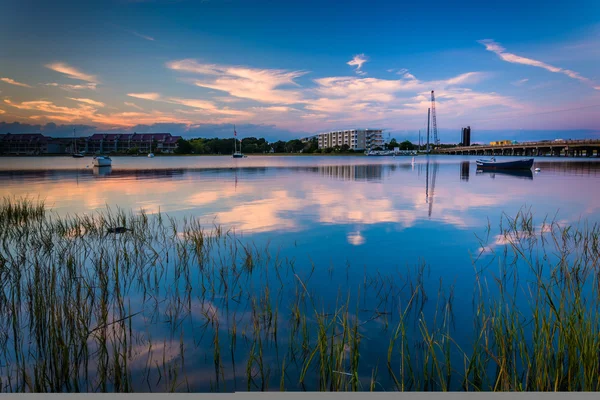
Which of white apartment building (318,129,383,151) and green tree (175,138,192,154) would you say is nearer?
green tree (175,138,192,154)

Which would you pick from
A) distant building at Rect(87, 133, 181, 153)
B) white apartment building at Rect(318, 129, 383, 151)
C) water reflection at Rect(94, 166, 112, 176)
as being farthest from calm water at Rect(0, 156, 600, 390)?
white apartment building at Rect(318, 129, 383, 151)

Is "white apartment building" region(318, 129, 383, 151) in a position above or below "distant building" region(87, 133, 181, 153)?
above

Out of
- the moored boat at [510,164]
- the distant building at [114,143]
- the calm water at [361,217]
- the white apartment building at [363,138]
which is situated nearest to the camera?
the calm water at [361,217]

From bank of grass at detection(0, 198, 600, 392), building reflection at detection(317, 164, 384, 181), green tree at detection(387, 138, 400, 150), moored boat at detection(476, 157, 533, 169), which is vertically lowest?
bank of grass at detection(0, 198, 600, 392)

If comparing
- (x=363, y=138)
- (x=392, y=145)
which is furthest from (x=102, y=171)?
(x=392, y=145)

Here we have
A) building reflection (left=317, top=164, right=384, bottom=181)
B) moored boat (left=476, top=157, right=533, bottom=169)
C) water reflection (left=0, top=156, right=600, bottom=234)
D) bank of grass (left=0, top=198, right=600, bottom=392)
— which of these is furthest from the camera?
moored boat (left=476, top=157, right=533, bottom=169)

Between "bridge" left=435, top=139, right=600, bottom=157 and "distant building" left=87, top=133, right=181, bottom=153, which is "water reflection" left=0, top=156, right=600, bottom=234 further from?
"distant building" left=87, top=133, right=181, bottom=153

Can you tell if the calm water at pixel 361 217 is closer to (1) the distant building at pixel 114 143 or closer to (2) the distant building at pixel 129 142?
(1) the distant building at pixel 114 143

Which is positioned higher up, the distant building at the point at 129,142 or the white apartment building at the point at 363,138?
the white apartment building at the point at 363,138

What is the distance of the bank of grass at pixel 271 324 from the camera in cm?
364

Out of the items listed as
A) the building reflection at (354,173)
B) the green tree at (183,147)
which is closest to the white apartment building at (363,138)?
the green tree at (183,147)

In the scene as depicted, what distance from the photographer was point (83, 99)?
48.9 feet

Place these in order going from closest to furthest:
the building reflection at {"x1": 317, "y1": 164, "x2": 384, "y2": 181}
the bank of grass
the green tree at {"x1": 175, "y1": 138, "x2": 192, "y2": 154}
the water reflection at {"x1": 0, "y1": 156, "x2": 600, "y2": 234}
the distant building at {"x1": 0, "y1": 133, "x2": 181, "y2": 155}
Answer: the bank of grass → the water reflection at {"x1": 0, "y1": 156, "x2": 600, "y2": 234} → the building reflection at {"x1": 317, "y1": 164, "x2": 384, "y2": 181} → the distant building at {"x1": 0, "y1": 133, "x2": 181, "y2": 155} → the green tree at {"x1": 175, "y1": 138, "x2": 192, "y2": 154}

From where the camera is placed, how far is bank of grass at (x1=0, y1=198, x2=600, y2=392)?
3.64 metres
